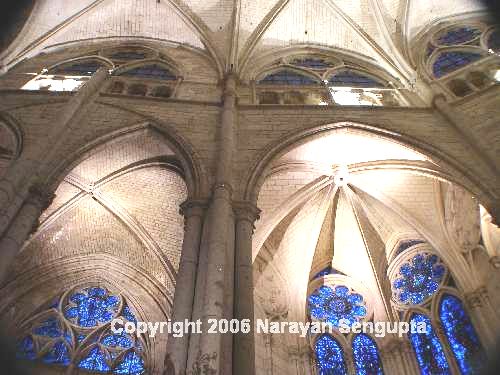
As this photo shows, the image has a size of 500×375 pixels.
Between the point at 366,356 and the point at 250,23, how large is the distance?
28.8 ft

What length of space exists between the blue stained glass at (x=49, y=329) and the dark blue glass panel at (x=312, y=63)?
850 centimetres

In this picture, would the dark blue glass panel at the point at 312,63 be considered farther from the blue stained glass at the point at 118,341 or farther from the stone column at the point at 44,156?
the blue stained glass at the point at 118,341

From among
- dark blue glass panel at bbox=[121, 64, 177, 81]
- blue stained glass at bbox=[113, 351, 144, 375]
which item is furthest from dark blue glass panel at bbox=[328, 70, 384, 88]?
blue stained glass at bbox=[113, 351, 144, 375]

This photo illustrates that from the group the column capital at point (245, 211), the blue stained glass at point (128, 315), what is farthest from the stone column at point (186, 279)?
the blue stained glass at point (128, 315)

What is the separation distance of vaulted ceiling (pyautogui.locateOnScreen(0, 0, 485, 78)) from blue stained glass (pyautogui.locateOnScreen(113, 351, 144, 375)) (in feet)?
23.9

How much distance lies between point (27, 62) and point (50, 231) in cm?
412

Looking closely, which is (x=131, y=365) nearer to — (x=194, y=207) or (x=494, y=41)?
(x=194, y=207)

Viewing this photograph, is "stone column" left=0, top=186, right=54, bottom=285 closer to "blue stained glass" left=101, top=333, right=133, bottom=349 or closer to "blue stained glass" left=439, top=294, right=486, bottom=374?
"blue stained glass" left=101, top=333, right=133, bottom=349

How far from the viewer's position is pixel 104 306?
10.6 meters

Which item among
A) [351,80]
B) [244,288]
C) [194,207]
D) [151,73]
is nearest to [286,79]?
[351,80]

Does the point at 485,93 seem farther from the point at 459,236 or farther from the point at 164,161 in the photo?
the point at 164,161

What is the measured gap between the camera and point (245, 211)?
679cm

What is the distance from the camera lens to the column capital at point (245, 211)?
673 centimetres

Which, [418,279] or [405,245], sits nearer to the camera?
[418,279]
